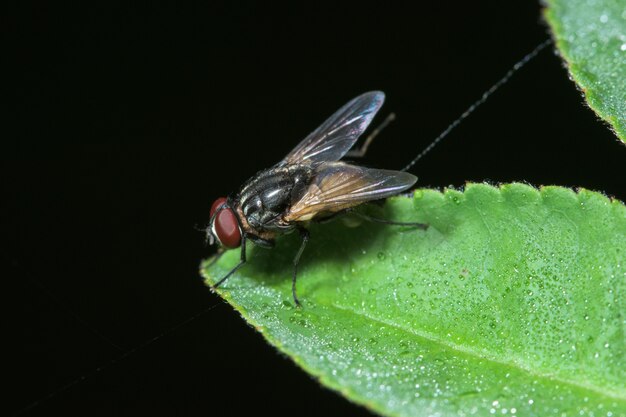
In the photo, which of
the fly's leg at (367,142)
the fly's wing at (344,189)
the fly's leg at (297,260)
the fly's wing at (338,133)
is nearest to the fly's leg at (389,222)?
the fly's wing at (344,189)

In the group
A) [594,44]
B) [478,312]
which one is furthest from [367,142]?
[478,312]

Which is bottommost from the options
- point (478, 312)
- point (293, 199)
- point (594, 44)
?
point (478, 312)

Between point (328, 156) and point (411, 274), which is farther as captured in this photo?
point (328, 156)

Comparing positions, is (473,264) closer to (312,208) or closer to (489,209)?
(489,209)

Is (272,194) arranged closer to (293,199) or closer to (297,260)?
(293,199)

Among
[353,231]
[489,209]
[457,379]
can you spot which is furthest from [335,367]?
[353,231]

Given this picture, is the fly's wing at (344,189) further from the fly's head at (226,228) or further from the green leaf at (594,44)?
the green leaf at (594,44)

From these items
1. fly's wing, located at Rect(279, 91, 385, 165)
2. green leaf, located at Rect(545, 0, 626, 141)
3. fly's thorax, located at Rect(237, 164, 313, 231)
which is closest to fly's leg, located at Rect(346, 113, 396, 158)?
fly's wing, located at Rect(279, 91, 385, 165)
